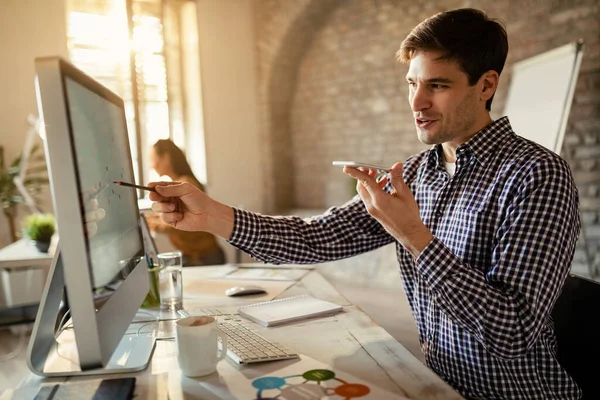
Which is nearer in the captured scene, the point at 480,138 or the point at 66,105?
the point at 66,105

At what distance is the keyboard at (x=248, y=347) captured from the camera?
1019 millimetres

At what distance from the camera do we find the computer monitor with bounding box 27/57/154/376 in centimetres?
73

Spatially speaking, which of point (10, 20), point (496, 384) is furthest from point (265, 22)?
point (496, 384)

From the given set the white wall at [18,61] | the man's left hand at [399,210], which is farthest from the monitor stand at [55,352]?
the white wall at [18,61]

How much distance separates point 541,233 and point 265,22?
13.8 ft

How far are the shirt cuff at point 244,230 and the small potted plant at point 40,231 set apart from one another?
176 cm

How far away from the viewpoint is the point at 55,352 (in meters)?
1.10

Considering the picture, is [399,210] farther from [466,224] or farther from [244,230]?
[244,230]

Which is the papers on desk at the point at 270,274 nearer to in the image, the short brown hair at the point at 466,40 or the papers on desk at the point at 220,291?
the papers on desk at the point at 220,291

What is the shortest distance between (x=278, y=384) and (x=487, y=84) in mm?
850

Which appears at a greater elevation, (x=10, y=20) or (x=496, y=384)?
(x=10, y=20)

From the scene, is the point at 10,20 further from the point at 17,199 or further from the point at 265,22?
the point at 265,22

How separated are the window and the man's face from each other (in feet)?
11.0

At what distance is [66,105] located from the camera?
0.73 meters
